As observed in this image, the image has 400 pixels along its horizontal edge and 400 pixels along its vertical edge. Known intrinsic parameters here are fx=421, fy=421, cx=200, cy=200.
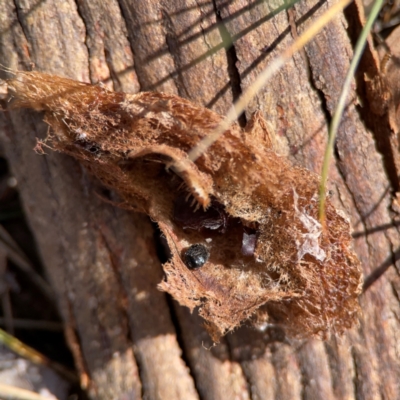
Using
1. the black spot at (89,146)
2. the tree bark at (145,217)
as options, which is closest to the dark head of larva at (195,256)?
the tree bark at (145,217)

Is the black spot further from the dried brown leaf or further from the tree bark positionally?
the tree bark

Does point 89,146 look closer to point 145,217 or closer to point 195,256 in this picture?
point 145,217

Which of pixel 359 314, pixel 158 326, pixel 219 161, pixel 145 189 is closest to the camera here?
pixel 219 161

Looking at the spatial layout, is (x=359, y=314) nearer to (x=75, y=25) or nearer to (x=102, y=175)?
(x=102, y=175)

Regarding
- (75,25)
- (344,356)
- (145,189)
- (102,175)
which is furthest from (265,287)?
(75,25)

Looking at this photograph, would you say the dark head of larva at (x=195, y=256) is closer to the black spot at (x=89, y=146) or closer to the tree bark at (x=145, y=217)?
the tree bark at (x=145, y=217)

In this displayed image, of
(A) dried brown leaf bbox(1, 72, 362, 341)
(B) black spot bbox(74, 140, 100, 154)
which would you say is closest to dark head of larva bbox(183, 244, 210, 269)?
(A) dried brown leaf bbox(1, 72, 362, 341)
